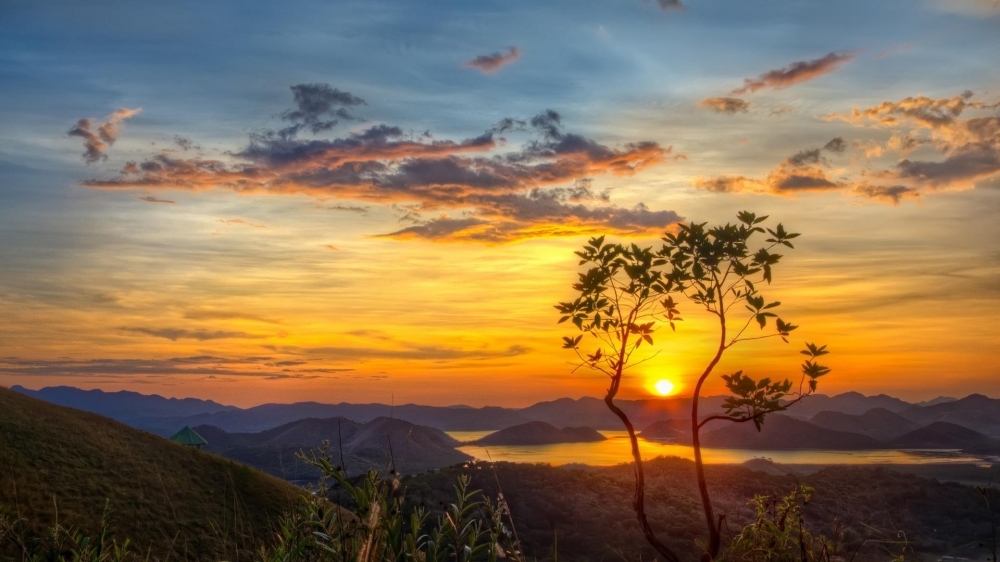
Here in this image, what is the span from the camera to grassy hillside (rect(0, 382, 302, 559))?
32156 mm

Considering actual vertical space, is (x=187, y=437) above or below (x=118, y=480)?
above

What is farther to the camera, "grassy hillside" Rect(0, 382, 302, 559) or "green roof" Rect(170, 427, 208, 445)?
"green roof" Rect(170, 427, 208, 445)

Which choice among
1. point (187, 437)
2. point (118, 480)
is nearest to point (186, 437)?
point (187, 437)

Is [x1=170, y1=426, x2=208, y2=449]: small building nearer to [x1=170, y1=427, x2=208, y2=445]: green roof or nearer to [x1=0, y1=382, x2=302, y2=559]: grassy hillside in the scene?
[x1=170, y1=427, x2=208, y2=445]: green roof

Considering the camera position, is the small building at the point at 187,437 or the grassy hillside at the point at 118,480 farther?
the small building at the point at 187,437

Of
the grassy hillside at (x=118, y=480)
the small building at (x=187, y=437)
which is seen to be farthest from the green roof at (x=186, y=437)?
the grassy hillside at (x=118, y=480)

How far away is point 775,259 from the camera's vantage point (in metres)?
9.84

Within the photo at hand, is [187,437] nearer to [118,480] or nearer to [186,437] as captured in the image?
[186,437]

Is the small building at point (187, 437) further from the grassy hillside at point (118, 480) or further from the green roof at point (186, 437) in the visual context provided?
the grassy hillside at point (118, 480)

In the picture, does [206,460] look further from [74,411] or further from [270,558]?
[270,558]

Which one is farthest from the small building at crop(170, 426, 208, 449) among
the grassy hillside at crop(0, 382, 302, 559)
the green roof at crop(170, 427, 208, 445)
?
the grassy hillside at crop(0, 382, 302, 559)

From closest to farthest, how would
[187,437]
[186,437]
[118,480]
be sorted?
1. [118,480]
2. [186,437]
3. [187,437]

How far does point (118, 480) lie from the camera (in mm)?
38219

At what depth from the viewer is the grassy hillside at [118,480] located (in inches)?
1266
